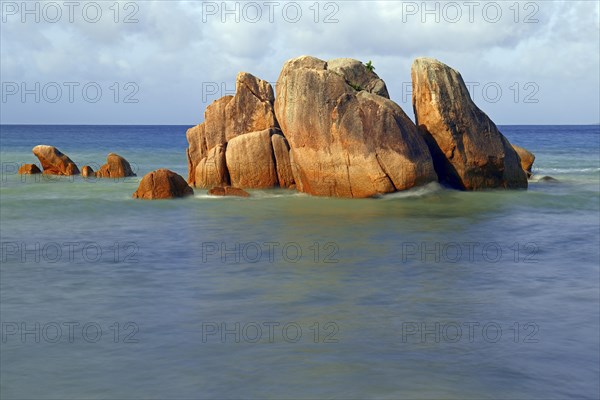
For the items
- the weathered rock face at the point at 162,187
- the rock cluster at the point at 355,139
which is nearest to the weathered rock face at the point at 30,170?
the rock cluster at the point at 355,139

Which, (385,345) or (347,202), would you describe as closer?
(385,345)

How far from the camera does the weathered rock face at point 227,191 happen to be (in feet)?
97.7

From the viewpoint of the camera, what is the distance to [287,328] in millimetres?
12062

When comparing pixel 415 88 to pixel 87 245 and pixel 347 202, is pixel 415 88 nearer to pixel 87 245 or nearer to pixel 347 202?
pixel 347 202

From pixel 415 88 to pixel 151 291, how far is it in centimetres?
1928

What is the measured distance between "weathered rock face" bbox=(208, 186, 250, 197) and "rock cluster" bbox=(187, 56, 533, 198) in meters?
1.73

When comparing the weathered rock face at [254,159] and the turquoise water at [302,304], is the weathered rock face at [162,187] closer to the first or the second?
the weathered rock face at [254,159]

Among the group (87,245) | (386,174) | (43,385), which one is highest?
(386,174)

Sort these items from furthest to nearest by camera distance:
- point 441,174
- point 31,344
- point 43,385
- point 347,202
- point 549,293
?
point 441,174, point 347,202, point 549,293, point 31,344, point 43,385

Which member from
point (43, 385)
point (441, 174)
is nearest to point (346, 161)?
point (441, 174)

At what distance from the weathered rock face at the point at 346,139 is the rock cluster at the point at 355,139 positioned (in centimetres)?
4

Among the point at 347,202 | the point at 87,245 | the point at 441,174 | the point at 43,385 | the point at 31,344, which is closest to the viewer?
the point at 43,385

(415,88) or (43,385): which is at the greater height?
(415,88)

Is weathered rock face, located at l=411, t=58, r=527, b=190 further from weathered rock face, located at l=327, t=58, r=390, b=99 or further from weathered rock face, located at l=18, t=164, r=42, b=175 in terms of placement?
weathered rock face, located at l=18, t=164, r=42, b=175
